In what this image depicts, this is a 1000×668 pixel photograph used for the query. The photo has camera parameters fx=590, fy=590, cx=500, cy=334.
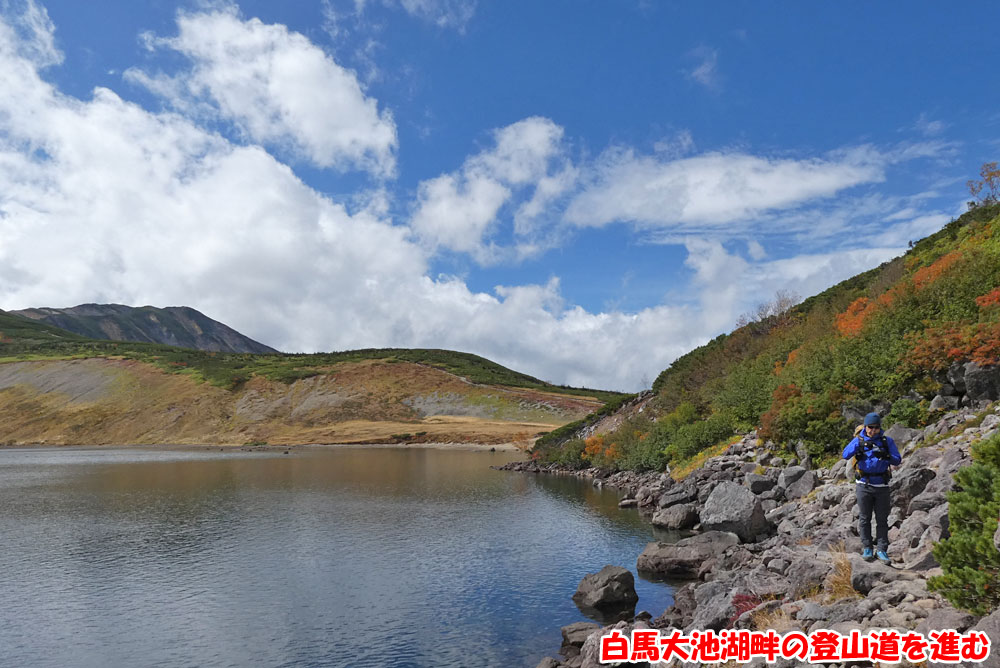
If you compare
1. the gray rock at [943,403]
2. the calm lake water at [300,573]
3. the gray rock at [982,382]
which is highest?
the gray rock at [982,382]

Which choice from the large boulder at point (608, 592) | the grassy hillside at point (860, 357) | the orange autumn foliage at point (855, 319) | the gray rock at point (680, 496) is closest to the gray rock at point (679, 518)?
the gray rock at point (680, 496)

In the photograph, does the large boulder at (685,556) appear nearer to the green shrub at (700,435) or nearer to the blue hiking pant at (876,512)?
the blue hiking pant at (876,512)

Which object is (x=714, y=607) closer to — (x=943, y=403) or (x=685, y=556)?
(x=685, y=556)

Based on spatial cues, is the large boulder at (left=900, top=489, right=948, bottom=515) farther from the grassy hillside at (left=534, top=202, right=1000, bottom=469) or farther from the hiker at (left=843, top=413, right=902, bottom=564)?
the grassy hillside at (left=534, top=202, right=1000, bottom=469)

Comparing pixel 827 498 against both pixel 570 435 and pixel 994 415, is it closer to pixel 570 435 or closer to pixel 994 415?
pixel 994 415

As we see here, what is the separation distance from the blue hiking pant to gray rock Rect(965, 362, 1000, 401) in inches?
520

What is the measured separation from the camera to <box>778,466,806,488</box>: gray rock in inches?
1125

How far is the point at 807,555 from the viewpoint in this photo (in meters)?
16.0

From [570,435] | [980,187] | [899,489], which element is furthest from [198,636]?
[980,187]

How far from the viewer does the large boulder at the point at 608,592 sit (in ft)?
69.1

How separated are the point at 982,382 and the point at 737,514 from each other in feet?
35.9

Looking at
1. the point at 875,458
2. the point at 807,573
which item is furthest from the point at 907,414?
the point at 807,573

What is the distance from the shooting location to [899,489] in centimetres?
1688

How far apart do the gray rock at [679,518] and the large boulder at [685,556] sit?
744cm
